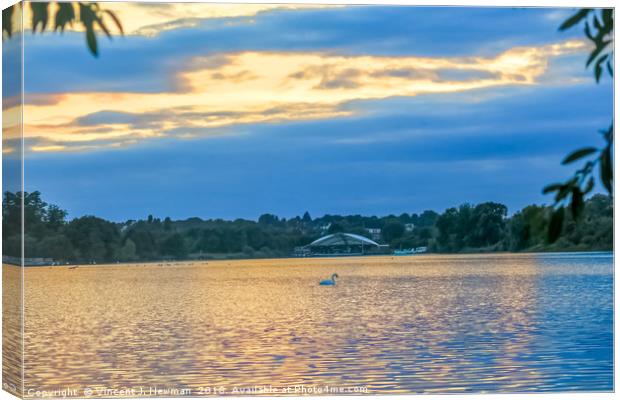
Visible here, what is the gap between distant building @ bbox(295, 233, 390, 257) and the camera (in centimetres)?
1681

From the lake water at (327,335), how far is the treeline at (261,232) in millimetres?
711

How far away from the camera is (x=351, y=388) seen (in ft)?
29.8

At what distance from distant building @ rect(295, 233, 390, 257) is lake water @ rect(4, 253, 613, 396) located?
0.95 meters

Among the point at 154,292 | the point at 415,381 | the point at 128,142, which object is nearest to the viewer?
the point at 415,381

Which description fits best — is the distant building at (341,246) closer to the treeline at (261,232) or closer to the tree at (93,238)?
the treeline at (261,232)

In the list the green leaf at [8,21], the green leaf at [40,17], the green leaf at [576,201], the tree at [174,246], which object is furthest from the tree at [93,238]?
the green leaf at [576,201]

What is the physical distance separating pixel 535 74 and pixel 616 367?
11.8 ft

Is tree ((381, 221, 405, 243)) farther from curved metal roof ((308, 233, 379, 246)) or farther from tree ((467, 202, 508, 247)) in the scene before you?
tree ((467, 202, 508, 247))

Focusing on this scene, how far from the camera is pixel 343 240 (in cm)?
1772

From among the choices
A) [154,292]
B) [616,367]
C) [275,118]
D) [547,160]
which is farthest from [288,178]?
[154,292]

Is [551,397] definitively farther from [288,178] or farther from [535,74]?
[288,178]

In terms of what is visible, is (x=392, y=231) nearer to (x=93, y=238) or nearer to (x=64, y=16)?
(x=93, y=238)

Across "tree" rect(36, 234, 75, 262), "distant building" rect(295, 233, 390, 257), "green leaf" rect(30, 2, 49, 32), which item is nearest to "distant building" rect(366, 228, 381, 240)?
"distant building" rect(295, 233, 390, 257)

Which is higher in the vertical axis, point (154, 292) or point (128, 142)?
point (128, 142)
